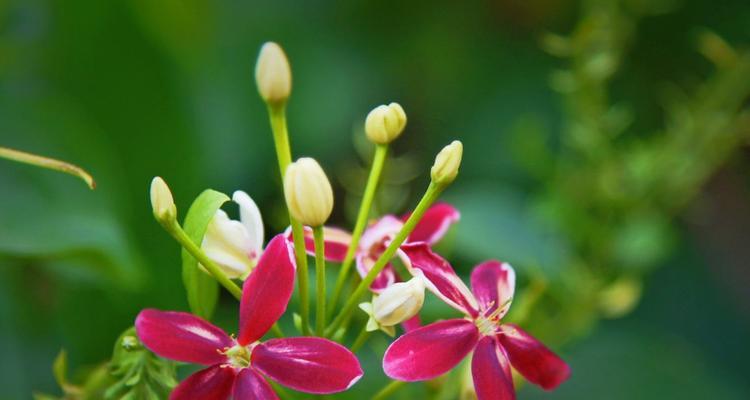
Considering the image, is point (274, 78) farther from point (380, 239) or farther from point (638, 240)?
point (638, 240)

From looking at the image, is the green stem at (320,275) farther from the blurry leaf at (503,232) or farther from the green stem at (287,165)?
the blurry leaf at (503,232)

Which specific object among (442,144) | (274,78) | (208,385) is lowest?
(208,385)

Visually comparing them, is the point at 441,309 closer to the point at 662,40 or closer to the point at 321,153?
the point at 321,153

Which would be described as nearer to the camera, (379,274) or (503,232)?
(379,274)

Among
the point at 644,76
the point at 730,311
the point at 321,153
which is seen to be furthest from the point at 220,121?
the point at 730,311

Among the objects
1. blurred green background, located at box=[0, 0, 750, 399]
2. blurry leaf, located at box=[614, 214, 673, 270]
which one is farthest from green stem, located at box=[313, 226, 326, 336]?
blurry leaf, located at box=[614, 214, 673, 270]

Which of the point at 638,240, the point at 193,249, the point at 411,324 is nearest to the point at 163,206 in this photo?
the point at 193,249

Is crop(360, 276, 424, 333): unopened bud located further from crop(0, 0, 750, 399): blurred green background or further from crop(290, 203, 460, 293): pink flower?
crop(0, 0, 750, 399): blurred green background
